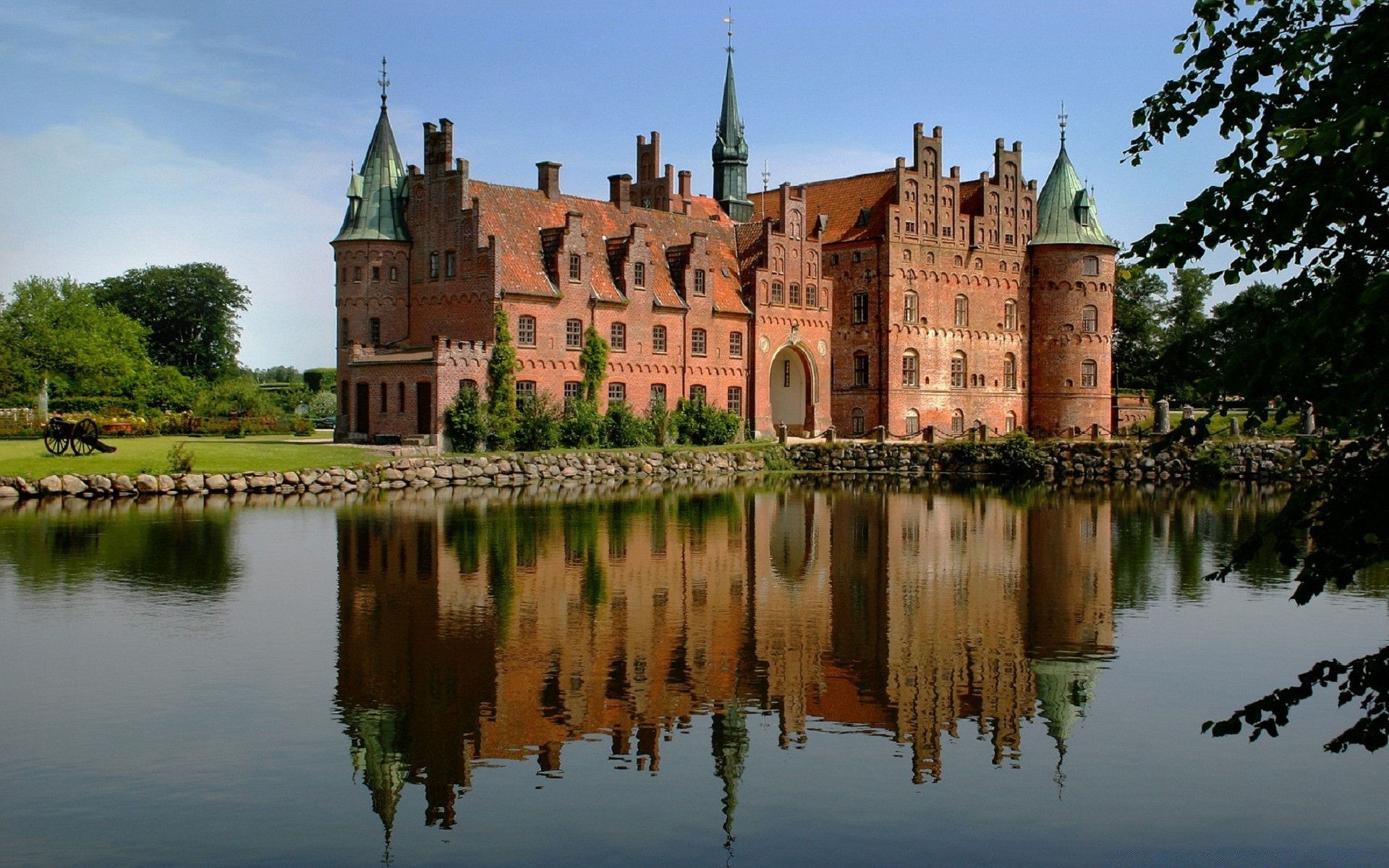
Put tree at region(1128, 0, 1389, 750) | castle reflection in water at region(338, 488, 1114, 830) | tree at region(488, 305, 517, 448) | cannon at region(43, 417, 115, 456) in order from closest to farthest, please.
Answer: tree at region(1128, 0, 1389, 750)
castle reflection in water at region(338, 488, 1114, 830)
cannon at region(43, 417, 115, 456)
tree at region(488, 305, 517, 448)

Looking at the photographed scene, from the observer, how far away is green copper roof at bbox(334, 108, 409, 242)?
48219mm

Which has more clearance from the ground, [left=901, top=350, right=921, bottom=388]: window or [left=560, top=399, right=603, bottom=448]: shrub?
[left=901, top=350, right=921, bottom=388]: window

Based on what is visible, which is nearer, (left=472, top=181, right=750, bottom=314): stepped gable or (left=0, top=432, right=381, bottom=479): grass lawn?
(left=0, top=432, right=381, bottom=479): grass lawn

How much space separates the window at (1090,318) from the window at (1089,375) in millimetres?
1429

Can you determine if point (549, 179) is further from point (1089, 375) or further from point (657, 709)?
point (657, 709)

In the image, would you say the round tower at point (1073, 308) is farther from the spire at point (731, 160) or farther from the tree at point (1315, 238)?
the tree at point (1315, 238)

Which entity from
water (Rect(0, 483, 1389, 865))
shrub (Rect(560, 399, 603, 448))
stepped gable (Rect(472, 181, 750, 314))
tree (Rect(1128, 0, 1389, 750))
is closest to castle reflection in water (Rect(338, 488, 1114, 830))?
water (Rect(0, 483, 1389, 865))

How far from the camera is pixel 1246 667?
14.2 meters

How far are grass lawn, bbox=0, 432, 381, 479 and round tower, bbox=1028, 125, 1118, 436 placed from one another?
33003mm

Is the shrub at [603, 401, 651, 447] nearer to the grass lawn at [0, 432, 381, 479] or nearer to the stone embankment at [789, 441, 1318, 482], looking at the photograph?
the stone embankment at [789, 441, 1318, 482]

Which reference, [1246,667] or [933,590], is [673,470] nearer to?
[933,590]

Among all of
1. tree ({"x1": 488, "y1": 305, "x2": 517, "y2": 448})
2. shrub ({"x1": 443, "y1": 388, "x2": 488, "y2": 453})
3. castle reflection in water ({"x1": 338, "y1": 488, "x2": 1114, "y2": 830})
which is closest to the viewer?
castle reflection in water ({"x1": 338, "y1": 488, "x2": 1114, "y2": 830})

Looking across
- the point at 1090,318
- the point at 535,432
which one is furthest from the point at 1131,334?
the point at 535,432

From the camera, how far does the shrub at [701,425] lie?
50.3 m
